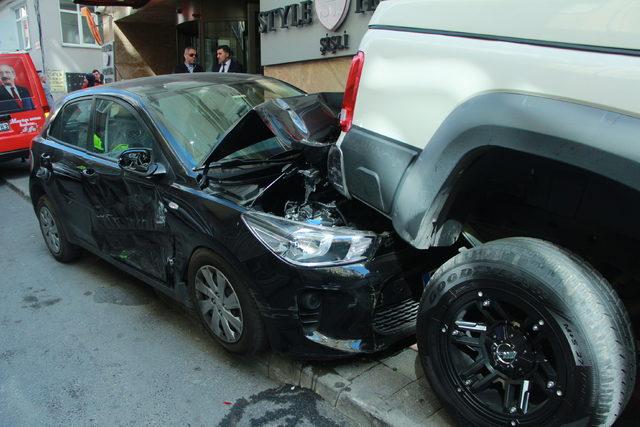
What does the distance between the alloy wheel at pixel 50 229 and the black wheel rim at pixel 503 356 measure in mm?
4166

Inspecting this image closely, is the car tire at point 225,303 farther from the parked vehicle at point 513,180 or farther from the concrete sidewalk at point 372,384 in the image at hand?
the parked vehicle at point 513,180

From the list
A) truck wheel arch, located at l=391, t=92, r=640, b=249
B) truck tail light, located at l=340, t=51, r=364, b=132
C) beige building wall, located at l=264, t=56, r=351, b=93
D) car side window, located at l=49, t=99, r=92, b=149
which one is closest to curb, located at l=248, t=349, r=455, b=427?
truck wheel arch, located at l=391, t=92, r=640, b=249

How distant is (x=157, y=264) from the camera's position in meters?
3.59

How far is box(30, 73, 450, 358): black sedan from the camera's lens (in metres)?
2.69

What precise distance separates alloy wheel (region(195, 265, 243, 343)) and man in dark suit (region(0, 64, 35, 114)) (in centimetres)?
813

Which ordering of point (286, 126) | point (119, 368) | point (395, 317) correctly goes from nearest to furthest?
point (395, 317)
point (286, 126)
point (119, 368)

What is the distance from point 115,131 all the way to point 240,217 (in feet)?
5.83

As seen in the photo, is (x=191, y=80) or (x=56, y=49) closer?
(x=191, y=80)

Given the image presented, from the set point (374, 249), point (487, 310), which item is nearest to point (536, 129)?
point (487, 310)

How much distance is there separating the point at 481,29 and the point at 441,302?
113 centimetres

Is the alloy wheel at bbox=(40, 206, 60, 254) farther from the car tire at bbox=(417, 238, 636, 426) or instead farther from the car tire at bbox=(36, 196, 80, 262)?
the car tire at bbox=(417, 238, 636, 426)

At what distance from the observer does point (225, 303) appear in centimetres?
308

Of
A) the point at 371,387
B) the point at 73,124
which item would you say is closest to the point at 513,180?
the point at 371,387

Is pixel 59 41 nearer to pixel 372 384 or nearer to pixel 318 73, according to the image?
pixel 318 73
